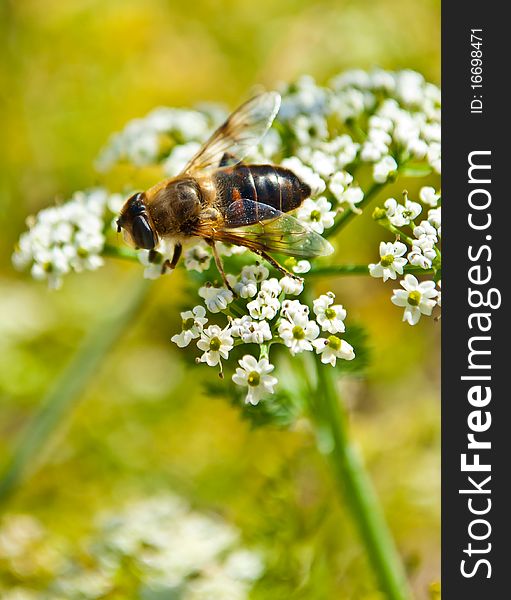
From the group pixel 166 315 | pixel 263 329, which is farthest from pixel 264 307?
pixel 166 315

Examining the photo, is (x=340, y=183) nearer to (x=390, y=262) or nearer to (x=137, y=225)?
(x=390, y=262)

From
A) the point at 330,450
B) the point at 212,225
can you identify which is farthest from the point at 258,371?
the point at 330,450

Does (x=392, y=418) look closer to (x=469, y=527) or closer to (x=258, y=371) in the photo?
(x=469, y=527)

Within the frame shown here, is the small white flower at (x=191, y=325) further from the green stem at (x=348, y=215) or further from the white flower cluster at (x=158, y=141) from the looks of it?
the white flower cluster at (x=158, y=141)

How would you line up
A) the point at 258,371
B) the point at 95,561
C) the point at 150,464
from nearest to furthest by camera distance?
1. the point at 258,371
2. the point at 95,561
3. the point at 150,464

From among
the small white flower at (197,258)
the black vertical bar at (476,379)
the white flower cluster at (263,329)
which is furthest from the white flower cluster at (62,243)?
the black vertical bar at (476,379)

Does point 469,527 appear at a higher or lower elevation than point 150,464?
lower

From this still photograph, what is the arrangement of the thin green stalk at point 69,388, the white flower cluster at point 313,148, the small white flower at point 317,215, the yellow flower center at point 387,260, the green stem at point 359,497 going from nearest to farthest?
1. the yellow flower center at point 387,260
2. the small white flower at point 317,215
3. the white flower cluster at point 313,148
4. the green stem at point 359,497
5. the thin green stalk at point 69,388
